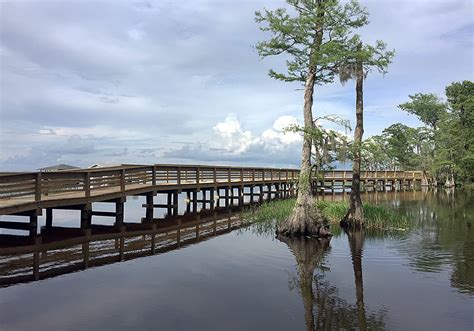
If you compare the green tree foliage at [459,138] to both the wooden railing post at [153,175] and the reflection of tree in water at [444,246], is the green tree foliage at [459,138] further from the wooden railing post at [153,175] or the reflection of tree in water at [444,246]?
the wooden railing post at [153,175]

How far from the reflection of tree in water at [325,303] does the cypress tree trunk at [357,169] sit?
5.71m

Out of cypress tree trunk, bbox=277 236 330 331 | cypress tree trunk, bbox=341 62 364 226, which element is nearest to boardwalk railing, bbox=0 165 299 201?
cypress tree trunk, bbox=277 236 330 331

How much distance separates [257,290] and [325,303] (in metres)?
1.61

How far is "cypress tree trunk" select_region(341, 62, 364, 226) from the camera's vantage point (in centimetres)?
1856

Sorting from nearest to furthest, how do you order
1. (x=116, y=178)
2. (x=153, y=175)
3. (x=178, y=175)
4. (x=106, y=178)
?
(x=106, y=178), (x=116, y=178), (x=153, y=175), (x=178, y=175)

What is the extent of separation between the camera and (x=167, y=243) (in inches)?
601

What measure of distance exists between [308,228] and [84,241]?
825 centimetres

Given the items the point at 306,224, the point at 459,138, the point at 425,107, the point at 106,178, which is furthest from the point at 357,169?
the point at 425,107

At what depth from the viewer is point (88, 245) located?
46.8 ft

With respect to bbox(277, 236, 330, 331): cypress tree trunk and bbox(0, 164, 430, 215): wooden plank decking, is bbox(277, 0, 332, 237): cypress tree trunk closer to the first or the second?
bbox(277, 236, 330, 331): cypress tree trunk

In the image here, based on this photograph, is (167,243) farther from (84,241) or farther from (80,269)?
(80,269)

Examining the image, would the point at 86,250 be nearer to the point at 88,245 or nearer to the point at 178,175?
the point at 88,245

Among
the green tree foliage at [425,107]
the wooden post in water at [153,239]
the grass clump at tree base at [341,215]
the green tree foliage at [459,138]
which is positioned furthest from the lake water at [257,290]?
the green tree foliage at [425,107]

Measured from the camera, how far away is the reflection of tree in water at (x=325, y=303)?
736cm
